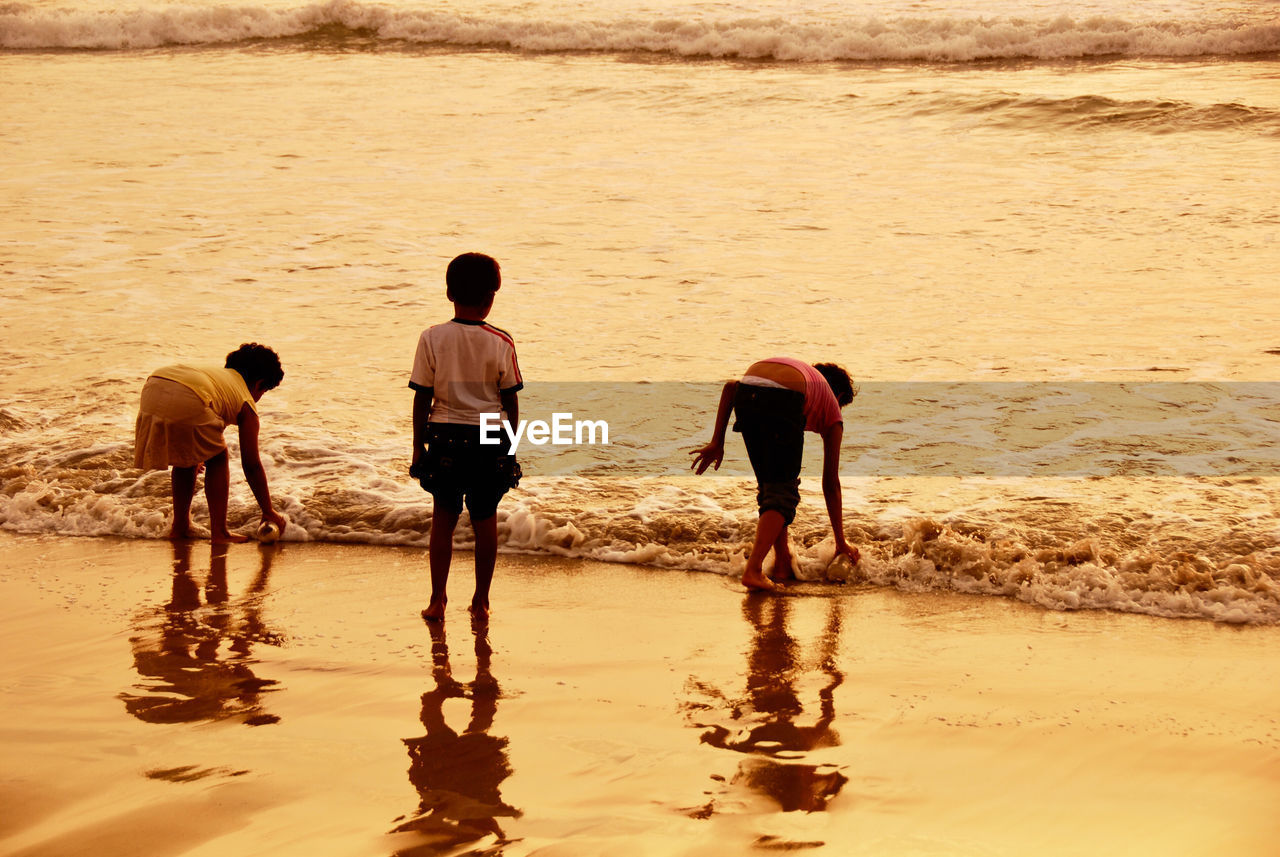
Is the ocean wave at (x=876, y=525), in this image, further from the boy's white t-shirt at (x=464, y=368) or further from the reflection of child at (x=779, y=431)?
the boy's white t-shirt at (x=464, y=368)

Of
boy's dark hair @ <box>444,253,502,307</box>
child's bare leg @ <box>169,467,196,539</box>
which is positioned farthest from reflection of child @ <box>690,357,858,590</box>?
child's bare leg @ <box>169,467,196,539</box>

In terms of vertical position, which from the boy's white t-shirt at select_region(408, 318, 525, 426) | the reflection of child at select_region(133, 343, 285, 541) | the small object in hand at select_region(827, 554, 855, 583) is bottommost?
the small object in hand at select_region(827, 554, 855, 583)

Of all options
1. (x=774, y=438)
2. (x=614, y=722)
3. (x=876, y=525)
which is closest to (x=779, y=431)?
(x=774, y=438)

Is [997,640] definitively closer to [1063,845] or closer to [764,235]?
[1063,845]

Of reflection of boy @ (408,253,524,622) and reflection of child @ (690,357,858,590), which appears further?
reflection of child @ (690,357,858,590)

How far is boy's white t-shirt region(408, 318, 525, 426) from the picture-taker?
445 centimetres

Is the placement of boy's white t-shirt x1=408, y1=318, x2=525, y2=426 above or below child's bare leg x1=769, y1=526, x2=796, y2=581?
above

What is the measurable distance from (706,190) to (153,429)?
9160 mm

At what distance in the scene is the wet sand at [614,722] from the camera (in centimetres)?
295

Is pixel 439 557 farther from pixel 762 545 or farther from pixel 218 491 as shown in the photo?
pixel 218 491

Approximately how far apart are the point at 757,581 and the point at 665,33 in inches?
796

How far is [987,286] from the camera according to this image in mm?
10312

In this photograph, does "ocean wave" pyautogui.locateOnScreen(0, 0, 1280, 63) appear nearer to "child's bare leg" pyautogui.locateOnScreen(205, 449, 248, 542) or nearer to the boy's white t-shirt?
"child's bare leg" pyautogui.locateOnScreen(205, 449, 248, 542)

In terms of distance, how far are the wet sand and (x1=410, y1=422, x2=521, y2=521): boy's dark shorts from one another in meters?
0.53
